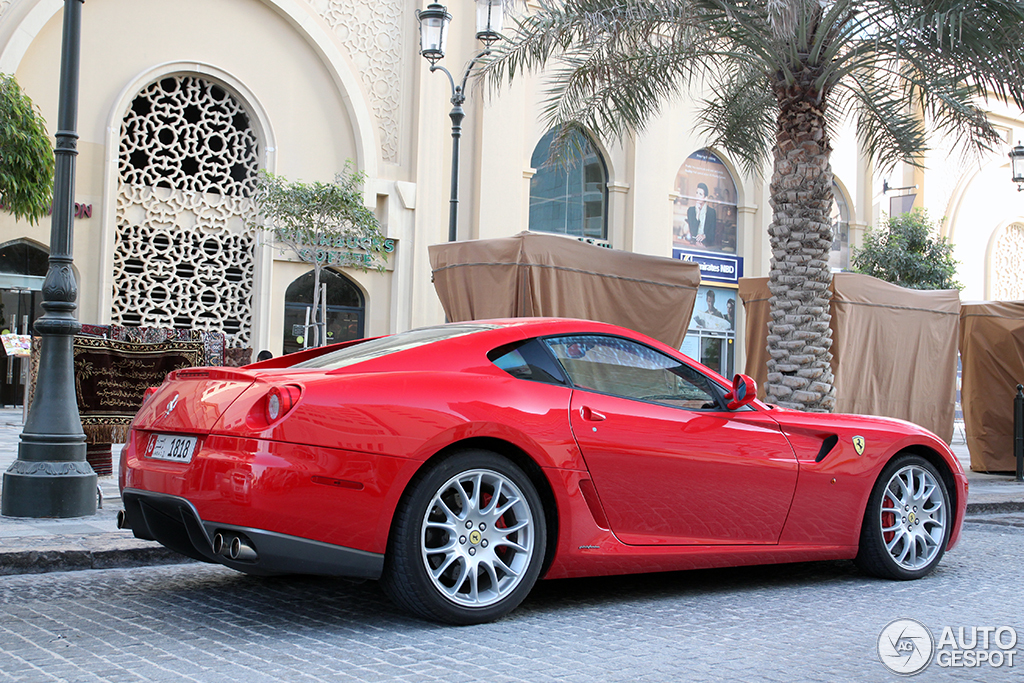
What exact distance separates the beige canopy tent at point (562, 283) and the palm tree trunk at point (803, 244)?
1.15 metres

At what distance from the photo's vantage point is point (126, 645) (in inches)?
149

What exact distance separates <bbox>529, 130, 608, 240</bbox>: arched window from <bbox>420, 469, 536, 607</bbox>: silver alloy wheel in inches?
894

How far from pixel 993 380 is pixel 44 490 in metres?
12.0

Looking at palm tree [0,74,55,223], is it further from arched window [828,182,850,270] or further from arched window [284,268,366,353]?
arched window [828,182,850,270]

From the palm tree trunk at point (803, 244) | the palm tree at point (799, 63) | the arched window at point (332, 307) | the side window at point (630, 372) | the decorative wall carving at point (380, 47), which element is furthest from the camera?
the decorative wall carving at point (380, 47)

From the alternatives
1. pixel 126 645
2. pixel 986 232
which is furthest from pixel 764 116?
pixel 986 232

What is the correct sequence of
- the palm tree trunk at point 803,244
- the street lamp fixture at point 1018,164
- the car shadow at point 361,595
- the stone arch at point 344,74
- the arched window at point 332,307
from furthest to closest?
1. the arched window at point 332,307
2. the stone arch at point 344,74
3. the street lamp fixture at point 1018,164
4. the palm tree trunk at point 803,244
5. the car shadow at point 361,595

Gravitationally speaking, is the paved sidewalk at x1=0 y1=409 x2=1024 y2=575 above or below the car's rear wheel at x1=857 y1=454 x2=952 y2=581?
below

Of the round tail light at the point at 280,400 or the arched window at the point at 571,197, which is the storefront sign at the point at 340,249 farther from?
the round tail light at the point at 280,400

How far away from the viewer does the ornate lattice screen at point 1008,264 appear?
3969 centimetres

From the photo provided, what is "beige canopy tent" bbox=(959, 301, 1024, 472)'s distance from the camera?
13.3 m

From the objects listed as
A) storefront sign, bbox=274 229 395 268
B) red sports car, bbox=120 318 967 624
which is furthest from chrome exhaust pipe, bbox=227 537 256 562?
storefront sign, bbox=274 229 395 268
